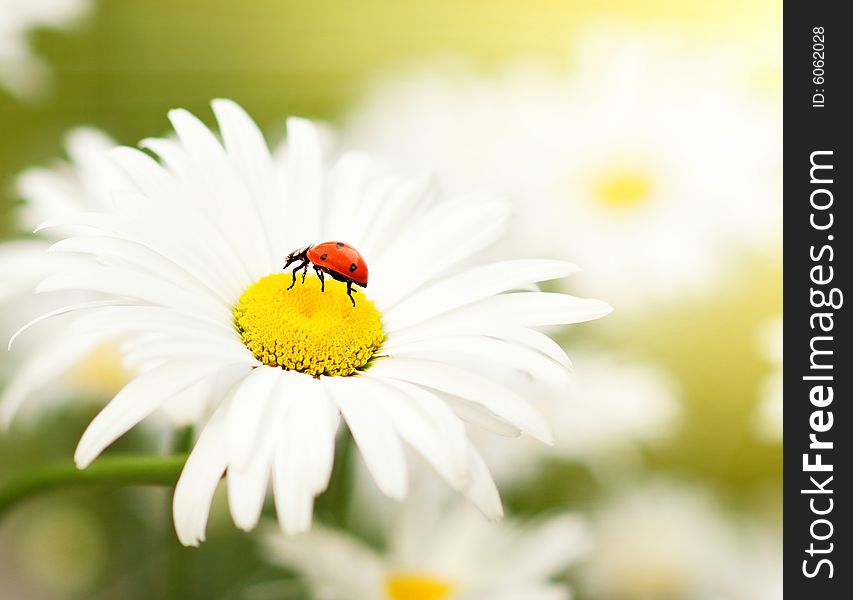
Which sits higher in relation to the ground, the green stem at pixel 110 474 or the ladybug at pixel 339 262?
the ladybug at pixel 339 262

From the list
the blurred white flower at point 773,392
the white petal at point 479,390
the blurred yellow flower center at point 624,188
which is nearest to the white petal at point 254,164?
the white petal at point 479,390

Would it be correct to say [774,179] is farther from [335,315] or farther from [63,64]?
[63,64]

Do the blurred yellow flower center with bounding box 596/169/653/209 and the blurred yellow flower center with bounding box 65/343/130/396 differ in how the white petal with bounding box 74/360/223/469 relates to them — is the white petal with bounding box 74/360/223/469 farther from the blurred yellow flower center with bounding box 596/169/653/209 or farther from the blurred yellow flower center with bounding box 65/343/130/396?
the blurred yellow flower center with bounding box 596/169/653/209

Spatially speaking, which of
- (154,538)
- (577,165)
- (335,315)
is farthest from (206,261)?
A: (577,165)

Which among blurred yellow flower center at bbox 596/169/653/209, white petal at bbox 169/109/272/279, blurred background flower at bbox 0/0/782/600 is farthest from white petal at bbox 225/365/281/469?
blurred yellow flower center at bbox 596/169/653/209

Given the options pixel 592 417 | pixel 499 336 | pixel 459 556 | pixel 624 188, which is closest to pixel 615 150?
pixel 624 188

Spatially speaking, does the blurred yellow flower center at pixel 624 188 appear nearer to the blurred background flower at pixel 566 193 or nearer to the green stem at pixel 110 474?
the blurred background flower at pixel 566 193
